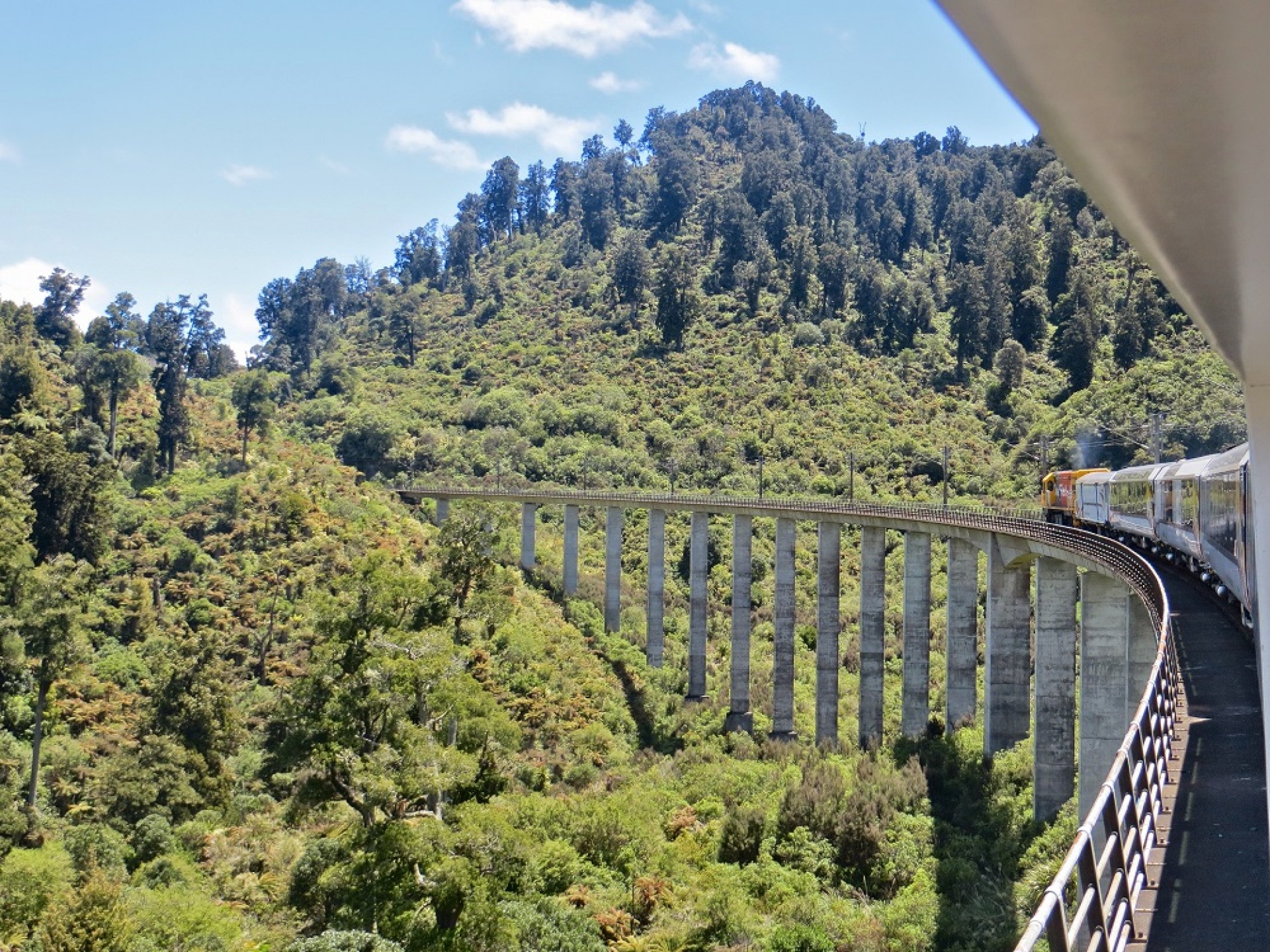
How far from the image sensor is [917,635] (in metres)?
33.9

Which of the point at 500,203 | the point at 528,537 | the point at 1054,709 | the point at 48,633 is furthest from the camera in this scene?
the point at 500,203

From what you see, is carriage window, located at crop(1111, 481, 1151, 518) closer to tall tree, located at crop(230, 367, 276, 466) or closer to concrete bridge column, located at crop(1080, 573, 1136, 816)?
concrete bridge column, located at crop(1080, 573, 1136, 816)

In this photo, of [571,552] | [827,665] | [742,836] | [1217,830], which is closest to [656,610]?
[571,552]

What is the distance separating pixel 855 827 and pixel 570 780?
11190 millimetres

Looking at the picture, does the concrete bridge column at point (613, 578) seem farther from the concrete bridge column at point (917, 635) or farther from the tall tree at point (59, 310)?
→ the tall tree at point (59, 310)

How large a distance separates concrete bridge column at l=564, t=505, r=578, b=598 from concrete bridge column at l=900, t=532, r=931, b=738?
79.1 ft

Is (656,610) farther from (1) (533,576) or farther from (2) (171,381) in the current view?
(2) (171,381)

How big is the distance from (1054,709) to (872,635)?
12.1m

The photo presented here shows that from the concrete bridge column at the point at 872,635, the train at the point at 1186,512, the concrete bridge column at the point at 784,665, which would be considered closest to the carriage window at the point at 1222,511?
the train at the point at 1186,512

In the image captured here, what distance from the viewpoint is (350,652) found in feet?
76.8

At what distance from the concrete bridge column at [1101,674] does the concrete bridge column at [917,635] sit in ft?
33.2

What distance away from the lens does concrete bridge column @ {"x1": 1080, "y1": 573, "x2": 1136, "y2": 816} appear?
72.5 feet

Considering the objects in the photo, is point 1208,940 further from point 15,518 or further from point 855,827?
point 15,518

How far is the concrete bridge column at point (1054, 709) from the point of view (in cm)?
2495
